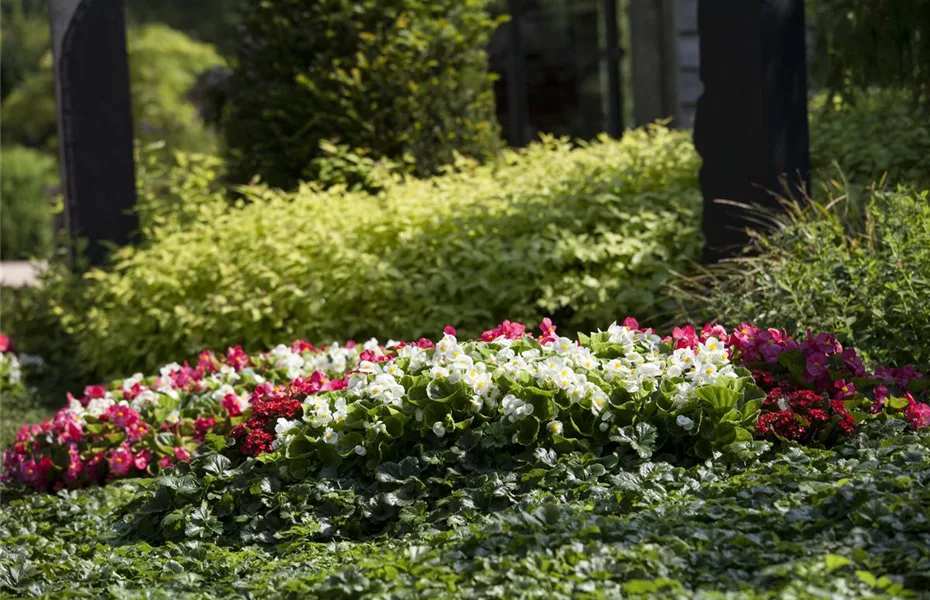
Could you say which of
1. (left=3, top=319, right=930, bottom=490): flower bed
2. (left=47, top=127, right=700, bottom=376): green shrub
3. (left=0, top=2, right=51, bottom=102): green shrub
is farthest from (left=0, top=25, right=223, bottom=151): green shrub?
(left=3, top=319, right=930, bottom=490): flower bed

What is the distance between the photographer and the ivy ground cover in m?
2.53

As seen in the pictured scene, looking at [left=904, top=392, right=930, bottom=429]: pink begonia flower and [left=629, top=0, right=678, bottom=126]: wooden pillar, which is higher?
[left=629, top=0, right=678, bottom=126]: wooden pillar

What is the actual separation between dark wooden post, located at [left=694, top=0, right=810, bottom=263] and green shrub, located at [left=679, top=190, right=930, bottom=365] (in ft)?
2.00

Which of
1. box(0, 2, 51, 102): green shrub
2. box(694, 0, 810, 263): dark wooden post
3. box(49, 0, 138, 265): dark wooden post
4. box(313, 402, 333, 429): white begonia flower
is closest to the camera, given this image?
box(313, 402, 333, 429): white begonia flower

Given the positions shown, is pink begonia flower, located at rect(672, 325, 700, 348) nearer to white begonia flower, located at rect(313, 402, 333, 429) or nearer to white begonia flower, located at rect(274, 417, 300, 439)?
white begonia flower, located at rect(313, 402, 333, 429)

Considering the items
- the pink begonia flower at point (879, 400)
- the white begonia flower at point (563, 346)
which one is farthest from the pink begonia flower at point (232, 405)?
the pink begonia flower at point (879, 400)

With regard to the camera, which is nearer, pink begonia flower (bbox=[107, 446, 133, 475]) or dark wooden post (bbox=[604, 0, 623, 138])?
pink begonia flower (bbox=[107, 446, 133, 475])

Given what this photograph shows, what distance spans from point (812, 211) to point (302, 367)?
8.30 ft

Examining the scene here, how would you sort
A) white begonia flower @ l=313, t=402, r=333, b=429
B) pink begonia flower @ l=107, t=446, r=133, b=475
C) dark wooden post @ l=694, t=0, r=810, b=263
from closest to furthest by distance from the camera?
white begonia flower @ l=313, t=402, r=333, b=429 < pink begonia flower @ l=107, t=446, r=133, b=475 < dark wooden post @ l=694, t=0, r=810, b=263

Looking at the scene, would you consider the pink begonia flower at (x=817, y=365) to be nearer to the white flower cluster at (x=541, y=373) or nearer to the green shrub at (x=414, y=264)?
the white flower cluster at (x=541, y=373)

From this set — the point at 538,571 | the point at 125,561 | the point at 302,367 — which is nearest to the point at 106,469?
the point at 302,367

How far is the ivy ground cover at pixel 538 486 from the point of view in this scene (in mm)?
2525

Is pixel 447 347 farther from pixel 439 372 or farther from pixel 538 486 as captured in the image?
pixel 538 486

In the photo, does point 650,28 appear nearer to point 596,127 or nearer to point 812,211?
point 596,127
